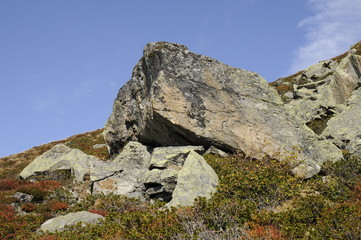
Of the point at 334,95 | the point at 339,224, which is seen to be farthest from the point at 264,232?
the point at 334,95

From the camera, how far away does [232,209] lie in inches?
454

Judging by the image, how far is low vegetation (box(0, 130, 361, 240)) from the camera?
1023 cm

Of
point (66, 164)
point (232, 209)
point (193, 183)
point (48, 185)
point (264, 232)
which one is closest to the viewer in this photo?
point (264, 232)

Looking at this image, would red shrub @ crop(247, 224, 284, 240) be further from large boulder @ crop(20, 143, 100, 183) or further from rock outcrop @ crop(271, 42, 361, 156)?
large boulder @ crop(20, 143, 100, 183)

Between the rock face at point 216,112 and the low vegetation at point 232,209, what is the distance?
1417 mm

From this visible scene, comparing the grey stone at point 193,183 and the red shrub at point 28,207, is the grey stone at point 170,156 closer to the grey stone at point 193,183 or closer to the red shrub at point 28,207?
the grey stone at point 193,183

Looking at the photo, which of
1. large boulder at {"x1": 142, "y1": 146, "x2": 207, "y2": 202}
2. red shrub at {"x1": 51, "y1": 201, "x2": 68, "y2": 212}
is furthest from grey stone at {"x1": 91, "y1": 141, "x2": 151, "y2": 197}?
red shrub at {"x1": 51, "y1": 201, "x2": 68, "y2": 212}

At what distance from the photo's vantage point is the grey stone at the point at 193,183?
14.5m

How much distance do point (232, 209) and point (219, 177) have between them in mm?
5506

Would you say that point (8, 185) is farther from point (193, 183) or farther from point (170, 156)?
point (193, 183)

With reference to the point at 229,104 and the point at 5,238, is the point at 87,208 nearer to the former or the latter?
the point at 5,238

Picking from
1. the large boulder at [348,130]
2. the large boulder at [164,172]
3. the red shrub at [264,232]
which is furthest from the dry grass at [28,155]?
the red shrub at [264,232]

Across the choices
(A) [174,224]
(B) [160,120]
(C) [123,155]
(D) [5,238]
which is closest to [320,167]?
(B) [160,120]

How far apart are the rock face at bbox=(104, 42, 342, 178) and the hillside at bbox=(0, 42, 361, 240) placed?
2.9 inches
